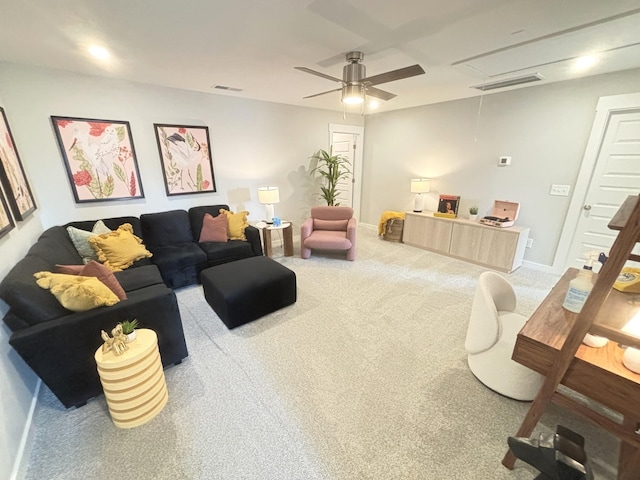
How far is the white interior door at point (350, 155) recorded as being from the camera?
5249 mm

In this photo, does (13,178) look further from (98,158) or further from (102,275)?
(102,275)

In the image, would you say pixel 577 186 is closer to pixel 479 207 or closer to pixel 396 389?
pixel 479 207

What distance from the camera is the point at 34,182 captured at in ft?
8.82

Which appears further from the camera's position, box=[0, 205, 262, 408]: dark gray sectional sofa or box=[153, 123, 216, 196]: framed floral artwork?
box=[153, 123, 216, 196]: framed floral artwork

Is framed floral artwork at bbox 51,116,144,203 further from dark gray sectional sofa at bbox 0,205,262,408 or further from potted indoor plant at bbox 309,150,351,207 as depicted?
potted indoor plant at bbox 309,150,351,207

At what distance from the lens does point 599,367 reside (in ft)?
3.27

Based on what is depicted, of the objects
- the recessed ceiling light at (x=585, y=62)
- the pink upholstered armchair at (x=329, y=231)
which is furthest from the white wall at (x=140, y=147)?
the recessed ceiling light at (x=585, y=62)

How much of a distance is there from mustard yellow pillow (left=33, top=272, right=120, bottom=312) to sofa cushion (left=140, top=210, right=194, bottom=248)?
171 cm

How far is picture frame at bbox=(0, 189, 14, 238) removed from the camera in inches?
66.9

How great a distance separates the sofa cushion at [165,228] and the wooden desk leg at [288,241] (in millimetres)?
1353

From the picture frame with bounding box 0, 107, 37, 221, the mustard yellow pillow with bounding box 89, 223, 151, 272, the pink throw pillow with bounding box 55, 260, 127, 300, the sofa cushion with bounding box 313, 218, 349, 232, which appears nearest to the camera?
the pink throw pillow with bounding box 55, 260, 127, 300

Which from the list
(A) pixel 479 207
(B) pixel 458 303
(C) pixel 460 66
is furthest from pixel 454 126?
(B) pixel 458 303

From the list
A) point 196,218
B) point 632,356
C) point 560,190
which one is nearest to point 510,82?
point 560,190

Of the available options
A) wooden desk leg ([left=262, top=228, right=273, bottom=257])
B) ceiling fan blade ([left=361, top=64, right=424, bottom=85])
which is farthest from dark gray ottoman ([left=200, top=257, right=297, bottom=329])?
ceiling fan blade ([left=361, top=64, right=424, bottom=85])
